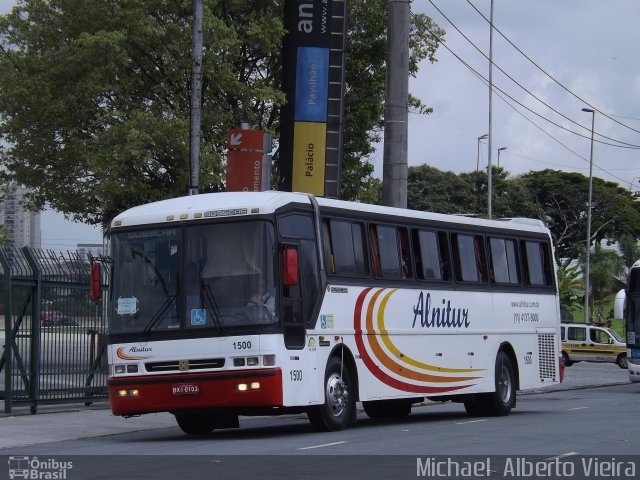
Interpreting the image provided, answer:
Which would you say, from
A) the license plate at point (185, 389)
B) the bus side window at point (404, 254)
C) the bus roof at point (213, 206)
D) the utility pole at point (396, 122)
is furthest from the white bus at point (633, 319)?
the license plate at point (185, 389)

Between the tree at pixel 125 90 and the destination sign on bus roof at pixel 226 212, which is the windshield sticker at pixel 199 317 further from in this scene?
the tree at pixel 125 90

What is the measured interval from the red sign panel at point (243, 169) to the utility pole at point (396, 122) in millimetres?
2388

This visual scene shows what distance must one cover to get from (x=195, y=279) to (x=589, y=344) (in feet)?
121

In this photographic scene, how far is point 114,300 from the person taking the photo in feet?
55.5

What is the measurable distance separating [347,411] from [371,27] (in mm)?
22100

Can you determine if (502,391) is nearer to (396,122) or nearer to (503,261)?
(503,261)

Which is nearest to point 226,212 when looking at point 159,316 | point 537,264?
point 159,316

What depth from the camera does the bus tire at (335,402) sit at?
1705 centimetres

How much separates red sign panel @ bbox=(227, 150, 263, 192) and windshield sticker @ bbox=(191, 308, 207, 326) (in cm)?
663

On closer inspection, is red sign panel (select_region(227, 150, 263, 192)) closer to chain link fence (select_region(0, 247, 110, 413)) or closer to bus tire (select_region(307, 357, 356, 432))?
chain link fence (select_region(0, 247, 110, 413))

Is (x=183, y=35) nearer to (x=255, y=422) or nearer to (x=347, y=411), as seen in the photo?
(x=255, y=422)

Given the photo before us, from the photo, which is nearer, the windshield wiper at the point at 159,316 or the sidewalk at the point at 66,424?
the windshield wiper at the point at 159,316

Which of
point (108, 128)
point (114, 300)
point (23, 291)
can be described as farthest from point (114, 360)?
point (108, 128)
